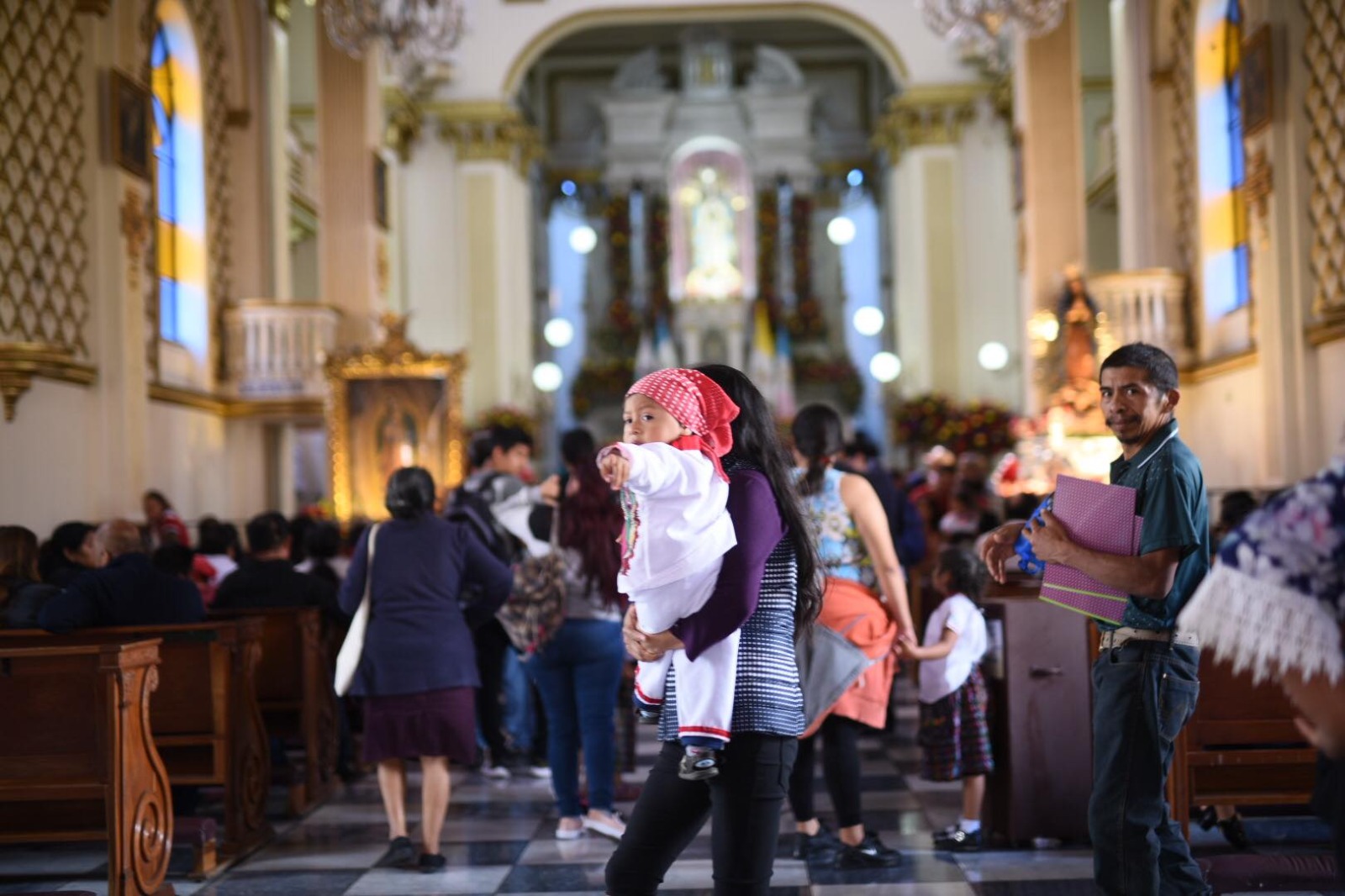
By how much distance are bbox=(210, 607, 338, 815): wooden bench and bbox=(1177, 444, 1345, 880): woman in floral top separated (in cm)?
552

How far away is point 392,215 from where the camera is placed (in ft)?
68.8

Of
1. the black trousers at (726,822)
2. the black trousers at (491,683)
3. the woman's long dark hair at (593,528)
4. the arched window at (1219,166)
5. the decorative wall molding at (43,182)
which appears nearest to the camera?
the black trousers at (726,822)

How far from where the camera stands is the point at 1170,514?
3.56m

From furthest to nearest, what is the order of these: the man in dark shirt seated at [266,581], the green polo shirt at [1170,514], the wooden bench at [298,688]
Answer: the man in dark shirt seated at [266,581]
the wooden bench at [298,688]
the green polo shirt at [1170,514]

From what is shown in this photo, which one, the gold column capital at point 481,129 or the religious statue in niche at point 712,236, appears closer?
the gold column capital at point 481,129

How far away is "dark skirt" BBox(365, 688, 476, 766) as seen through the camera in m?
5.61

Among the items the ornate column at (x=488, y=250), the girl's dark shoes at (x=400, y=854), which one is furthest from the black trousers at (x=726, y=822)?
the ornate column at (x=488, y=250)

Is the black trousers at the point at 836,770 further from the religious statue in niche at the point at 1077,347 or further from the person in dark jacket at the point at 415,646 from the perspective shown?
the religious statue in niche at the point at 1077,347

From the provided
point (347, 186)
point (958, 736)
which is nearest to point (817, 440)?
point (958, 736)

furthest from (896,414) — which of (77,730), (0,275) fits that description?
(77,730)

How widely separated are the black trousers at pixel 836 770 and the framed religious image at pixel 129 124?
24.6 ft

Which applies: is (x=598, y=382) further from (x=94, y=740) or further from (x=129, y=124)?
(x=94, y=740)

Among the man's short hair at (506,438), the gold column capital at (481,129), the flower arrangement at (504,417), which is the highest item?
the gold column capital at (481,129)

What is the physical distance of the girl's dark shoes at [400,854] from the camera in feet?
18.8
